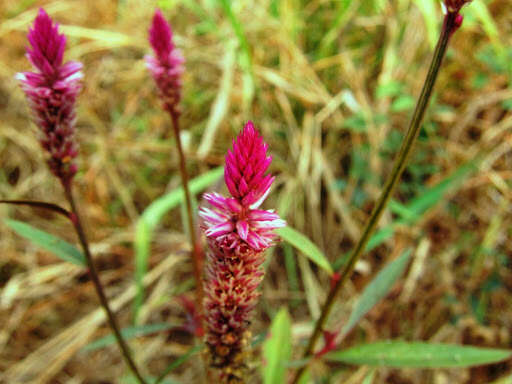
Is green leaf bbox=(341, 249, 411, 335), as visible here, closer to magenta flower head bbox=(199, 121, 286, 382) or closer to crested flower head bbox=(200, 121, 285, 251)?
magenta flower head bbox=(199, 121, 286, 382)

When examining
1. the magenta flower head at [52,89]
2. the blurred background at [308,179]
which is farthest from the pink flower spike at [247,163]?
the blurred background at [308,179]

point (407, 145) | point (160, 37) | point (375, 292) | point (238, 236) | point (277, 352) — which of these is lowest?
point (277, 352)

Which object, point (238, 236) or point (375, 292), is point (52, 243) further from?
point (375, 292)

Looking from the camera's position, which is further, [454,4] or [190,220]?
[190,220]

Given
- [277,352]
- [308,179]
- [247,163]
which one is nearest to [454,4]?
[247,163]

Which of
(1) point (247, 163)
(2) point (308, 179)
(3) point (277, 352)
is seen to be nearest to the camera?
(1) point (247, 163)

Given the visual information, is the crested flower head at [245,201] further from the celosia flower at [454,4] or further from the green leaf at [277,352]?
the green leaf at [277,352]
